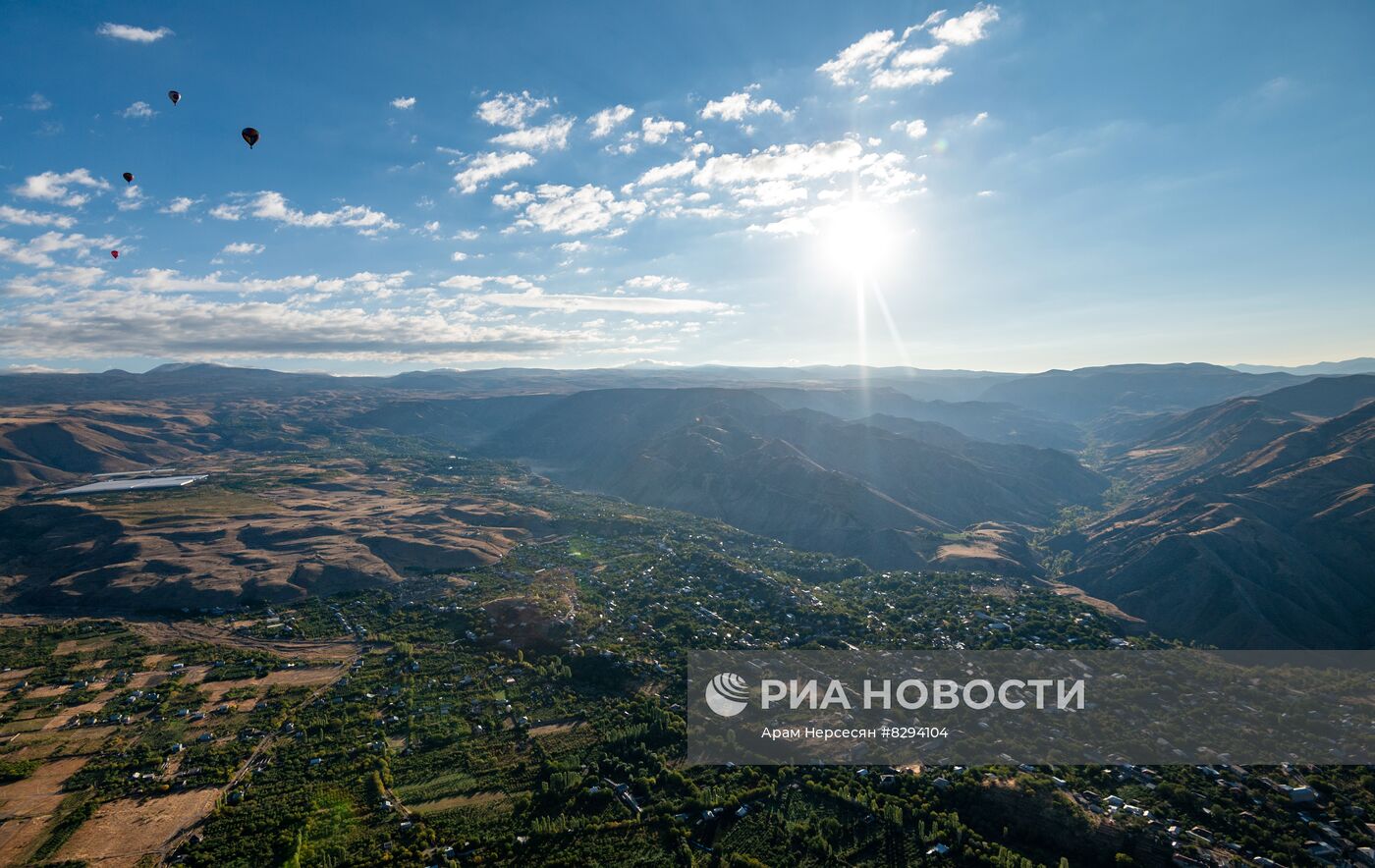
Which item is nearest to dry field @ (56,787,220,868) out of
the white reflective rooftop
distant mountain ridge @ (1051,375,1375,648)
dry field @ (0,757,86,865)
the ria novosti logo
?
dry field @ (0,757,86,865)

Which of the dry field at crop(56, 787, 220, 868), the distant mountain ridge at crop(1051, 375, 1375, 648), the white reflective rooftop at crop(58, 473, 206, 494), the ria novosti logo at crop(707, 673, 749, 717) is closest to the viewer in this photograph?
the dry field at crop(56, 787, 220, 868)

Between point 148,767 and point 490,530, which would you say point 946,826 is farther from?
point 490,530

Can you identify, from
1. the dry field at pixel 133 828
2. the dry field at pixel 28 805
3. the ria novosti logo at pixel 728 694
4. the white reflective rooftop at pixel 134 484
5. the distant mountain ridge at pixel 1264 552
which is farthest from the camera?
the white reflective rooftop at pixel 134 484

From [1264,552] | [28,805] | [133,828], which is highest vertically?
[1264,552]

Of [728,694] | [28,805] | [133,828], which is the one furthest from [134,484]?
[728,694]

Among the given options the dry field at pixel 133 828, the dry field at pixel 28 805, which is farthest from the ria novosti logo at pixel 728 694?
the dry field at pixel 28 805

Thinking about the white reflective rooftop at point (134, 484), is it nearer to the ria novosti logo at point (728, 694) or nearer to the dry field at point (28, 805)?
the dry field at point (28, 805)

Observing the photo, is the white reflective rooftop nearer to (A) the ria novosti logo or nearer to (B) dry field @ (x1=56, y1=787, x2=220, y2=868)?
(B) dry field @ (x1=56, y1=787, x2=220, y2=868)

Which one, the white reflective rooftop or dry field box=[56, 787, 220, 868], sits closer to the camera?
dry field box=[56, 787, 220, 868]

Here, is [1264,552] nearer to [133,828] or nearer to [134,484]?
[133,828]

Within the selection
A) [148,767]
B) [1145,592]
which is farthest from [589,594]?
[1145,592]
